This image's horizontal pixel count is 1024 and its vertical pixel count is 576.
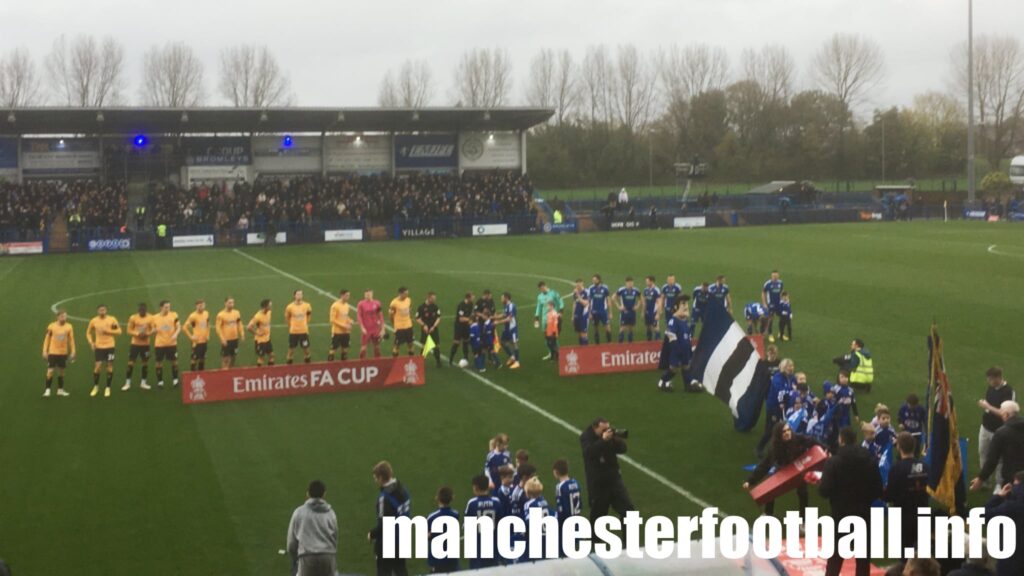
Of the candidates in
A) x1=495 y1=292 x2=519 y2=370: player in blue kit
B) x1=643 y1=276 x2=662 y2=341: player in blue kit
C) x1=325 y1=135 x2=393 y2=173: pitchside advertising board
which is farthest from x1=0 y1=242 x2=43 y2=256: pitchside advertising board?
x1=643 y1=276 x2=662 y2=341: player in blue kit

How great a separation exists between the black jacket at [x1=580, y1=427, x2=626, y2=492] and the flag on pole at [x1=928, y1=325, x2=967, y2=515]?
352 centimetres

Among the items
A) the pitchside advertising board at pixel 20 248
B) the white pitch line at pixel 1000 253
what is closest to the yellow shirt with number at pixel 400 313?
the white pitch line at pixel 1000 253

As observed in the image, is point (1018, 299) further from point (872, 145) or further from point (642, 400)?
point (872, 145)

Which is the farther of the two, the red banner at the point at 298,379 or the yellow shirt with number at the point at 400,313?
the yellow shirt with number at the point at 400,313

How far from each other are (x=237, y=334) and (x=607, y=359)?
7294 mm

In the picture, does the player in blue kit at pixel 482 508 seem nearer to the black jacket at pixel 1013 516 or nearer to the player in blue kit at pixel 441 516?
the player in blue kit at pixel 441 516

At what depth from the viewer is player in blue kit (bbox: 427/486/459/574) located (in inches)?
376

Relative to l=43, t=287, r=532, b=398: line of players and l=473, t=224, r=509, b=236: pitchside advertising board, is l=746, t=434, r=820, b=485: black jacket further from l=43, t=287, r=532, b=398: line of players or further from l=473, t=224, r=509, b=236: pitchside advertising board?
l=473, t=224, r=509, b=236: pitchside advertising board

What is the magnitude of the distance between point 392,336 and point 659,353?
746 cm

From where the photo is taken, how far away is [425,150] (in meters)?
63.2

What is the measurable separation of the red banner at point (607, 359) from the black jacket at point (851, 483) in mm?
10286

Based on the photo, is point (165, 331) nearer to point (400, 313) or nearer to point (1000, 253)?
point (400, 313)

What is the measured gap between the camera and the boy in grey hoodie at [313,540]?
30.2 feet

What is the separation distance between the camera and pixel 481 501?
9.89 metres
